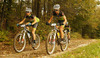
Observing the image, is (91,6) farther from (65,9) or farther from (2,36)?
(2,36)

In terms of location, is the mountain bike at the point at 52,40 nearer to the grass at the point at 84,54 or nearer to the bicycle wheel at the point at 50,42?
the bicycle wheel at the point at 50,42

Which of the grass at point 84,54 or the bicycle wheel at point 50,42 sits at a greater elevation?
the bicycle wheel at point 50,42

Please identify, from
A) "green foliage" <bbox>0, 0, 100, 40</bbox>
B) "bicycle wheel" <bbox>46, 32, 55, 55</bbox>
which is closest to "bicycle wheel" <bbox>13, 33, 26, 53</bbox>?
"bicycle wheel" <bbox>46, 32, 55, 55</bbox>

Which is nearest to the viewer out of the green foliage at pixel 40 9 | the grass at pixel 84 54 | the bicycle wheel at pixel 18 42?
the grass at pixel 84 54

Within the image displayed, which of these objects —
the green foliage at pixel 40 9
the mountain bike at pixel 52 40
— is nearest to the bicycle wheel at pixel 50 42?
the mountain bike at pixel 52 40

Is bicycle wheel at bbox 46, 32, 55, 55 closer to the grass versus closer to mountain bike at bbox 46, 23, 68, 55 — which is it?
mountain bike at bbox 46, 23, 68, 55

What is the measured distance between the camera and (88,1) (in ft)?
55.4

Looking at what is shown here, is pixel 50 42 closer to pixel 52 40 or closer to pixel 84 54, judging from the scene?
pixel 52 40

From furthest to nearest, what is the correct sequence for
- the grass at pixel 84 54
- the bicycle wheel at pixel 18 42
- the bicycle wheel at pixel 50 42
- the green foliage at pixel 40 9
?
the green foliage at pixel 40 9 < the bicycle wheel at pixel 18 42 < the bicycle wheel at pixel 50 42 < the grass at pixel 84 54

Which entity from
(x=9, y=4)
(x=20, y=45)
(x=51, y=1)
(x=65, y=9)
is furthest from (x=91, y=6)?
(x=20, y=45)

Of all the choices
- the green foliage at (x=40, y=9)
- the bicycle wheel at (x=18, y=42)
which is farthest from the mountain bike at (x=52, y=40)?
the green foliage at (x=40, y=9)

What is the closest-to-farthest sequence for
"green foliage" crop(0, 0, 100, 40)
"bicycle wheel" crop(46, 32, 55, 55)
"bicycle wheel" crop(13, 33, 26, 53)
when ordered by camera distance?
"bicycle wheel" crop(46, 32, 55, 55) → "bicycle wheel" crop(13, 33, 26, 53) → "green foliage" crop(0, 0, 100, 40)

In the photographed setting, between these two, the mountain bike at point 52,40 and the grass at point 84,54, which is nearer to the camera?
the grass at point 84,54

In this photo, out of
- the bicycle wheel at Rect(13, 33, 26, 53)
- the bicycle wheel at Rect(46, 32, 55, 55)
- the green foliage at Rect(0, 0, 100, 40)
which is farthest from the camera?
the green foliage at Rect(0, 0, 100, 40)
